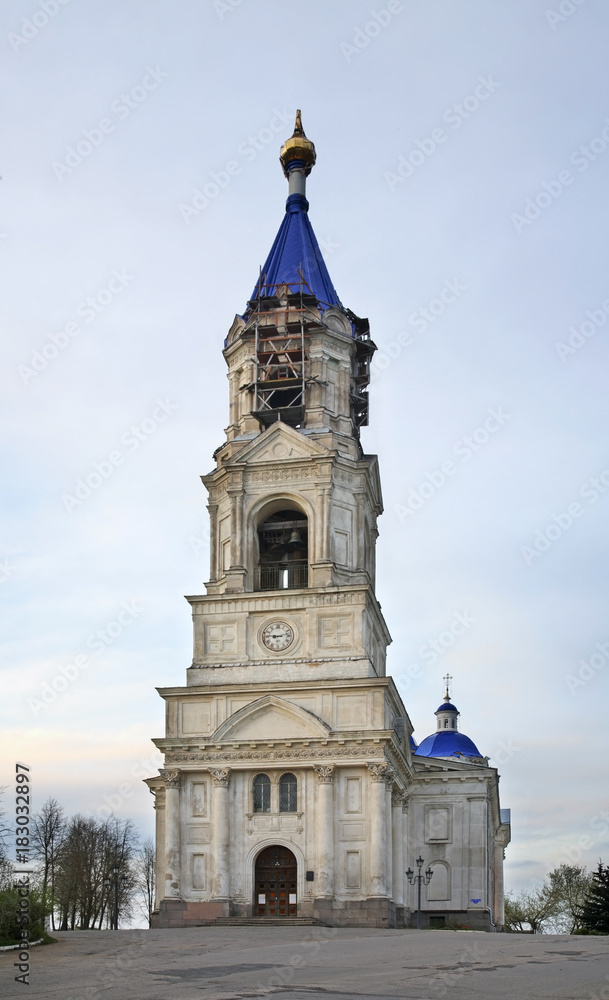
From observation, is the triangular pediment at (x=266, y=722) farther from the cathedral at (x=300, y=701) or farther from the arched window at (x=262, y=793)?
the arched window at (x=262, y=793)

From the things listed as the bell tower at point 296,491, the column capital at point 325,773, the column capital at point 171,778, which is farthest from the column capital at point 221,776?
the bell tower at point 296,491

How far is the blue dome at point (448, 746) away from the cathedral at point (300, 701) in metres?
14.4

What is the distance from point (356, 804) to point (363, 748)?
82.7 inches

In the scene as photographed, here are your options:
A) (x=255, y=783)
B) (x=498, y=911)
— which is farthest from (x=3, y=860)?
(x=498, y=911)

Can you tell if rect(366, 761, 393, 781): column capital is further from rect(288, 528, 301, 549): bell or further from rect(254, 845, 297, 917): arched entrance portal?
rect(288, 528, 301, 549): bell

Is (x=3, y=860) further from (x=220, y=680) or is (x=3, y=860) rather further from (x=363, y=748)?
(x=363, y=748)

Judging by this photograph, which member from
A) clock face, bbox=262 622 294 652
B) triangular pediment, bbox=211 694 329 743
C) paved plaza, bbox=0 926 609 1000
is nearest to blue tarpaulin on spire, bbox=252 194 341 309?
clock face, bbox=262 622 294 652

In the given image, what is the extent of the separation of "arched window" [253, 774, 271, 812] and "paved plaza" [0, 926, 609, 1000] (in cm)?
1438

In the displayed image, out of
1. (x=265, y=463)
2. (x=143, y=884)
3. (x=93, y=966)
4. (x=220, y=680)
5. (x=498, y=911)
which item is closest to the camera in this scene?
(x=93, y=966)

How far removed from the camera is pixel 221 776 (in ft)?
140

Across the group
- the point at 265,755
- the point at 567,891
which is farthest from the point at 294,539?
the point at 567,891

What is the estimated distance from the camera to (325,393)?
4991 cm

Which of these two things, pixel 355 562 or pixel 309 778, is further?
pixel 355 562

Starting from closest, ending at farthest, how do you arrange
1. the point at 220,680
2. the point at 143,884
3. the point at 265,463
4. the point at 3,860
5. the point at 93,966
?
the point at 93,966 < the point at 3,860 < the point at 220,680 < the point at 265,463 < the point at 143,884
